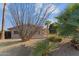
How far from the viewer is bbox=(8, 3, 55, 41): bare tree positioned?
4.54 feet

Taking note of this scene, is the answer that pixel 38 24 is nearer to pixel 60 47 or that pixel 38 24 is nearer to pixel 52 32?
pixel 52 32

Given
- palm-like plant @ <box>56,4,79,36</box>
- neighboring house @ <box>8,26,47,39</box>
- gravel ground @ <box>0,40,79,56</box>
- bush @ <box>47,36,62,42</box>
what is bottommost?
gravel ground @ <box>0,40,79,56</box>

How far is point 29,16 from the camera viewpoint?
54.8 inches

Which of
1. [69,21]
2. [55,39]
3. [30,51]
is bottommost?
[30,51]

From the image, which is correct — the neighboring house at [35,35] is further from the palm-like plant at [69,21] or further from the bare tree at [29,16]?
the palm-like plant at [69,21]

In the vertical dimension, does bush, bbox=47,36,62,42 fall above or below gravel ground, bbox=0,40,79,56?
above

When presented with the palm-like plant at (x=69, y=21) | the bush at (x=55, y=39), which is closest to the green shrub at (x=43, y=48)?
the bush at (x=55, y=39)

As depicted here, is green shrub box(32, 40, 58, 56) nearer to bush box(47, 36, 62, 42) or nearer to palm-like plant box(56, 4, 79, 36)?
bush box(47, 36, 62, 42)

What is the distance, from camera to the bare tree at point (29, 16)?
1.38 meters

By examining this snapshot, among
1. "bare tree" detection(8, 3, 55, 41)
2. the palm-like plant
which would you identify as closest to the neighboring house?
"bare tree" detection(8, 3, 55, 41)

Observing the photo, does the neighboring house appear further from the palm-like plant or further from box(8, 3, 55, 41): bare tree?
the palm-like plant

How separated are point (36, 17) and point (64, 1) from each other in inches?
11.1

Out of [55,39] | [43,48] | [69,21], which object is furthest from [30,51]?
[69,21]

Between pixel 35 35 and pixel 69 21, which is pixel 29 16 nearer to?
pixel 35 35
